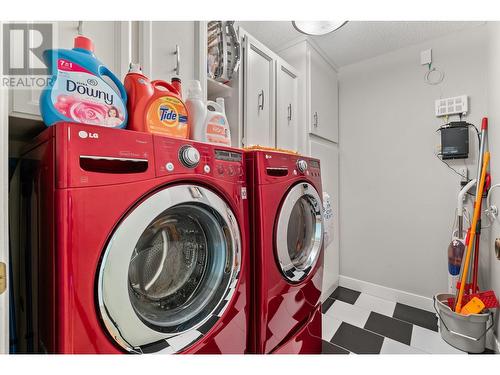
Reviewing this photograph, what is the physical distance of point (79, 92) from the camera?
28.1 inches

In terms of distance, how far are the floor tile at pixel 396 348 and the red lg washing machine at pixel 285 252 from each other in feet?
1.97

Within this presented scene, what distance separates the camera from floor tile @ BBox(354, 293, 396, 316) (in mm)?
2209

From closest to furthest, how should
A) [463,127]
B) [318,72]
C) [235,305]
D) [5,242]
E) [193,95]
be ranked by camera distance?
[5,242]
[235,305]
[193,95]
[463,127]
[318,72]

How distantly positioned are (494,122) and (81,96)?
2.50 meters

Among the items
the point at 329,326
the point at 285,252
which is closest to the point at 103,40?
the point at 285,252

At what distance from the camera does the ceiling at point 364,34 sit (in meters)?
2.04

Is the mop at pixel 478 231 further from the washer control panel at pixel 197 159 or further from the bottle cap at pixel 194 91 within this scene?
the bottle cap at pixel 194 91

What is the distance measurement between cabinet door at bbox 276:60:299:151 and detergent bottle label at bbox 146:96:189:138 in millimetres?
1137

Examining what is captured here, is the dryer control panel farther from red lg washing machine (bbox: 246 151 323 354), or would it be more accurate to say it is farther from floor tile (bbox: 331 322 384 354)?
floor tile (bbox: 331 322 384 354)

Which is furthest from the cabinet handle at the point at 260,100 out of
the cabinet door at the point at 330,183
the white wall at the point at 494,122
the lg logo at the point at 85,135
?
the white wall at the point at 494,122

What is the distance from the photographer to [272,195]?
1.09 meters
